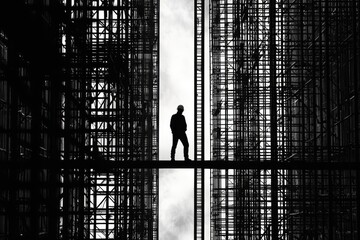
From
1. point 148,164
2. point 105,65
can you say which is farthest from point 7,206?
point 105,65

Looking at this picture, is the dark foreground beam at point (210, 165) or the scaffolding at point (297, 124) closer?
the dark foreground beam at point (210, 165)

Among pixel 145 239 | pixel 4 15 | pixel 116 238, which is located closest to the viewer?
pixel 4 15

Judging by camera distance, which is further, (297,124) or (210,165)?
(297,124)

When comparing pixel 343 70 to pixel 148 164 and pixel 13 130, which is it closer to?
pixel 148 164

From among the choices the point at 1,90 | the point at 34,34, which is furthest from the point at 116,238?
the point at 34,34

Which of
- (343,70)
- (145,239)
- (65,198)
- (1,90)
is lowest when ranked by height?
(145,239)

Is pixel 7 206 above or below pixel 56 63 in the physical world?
below

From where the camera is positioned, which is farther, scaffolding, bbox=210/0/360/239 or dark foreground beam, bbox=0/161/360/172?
scaffolding, bbox=210/0/360/239

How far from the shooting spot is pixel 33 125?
15773 mm

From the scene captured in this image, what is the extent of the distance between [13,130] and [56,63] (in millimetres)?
2473

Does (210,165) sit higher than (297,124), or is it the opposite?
(297,124)

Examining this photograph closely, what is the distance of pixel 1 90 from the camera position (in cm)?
2119

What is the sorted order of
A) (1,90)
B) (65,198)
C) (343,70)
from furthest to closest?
(343,70), (1,90), (65,198)

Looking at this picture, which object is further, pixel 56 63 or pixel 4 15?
pixel 56 63
